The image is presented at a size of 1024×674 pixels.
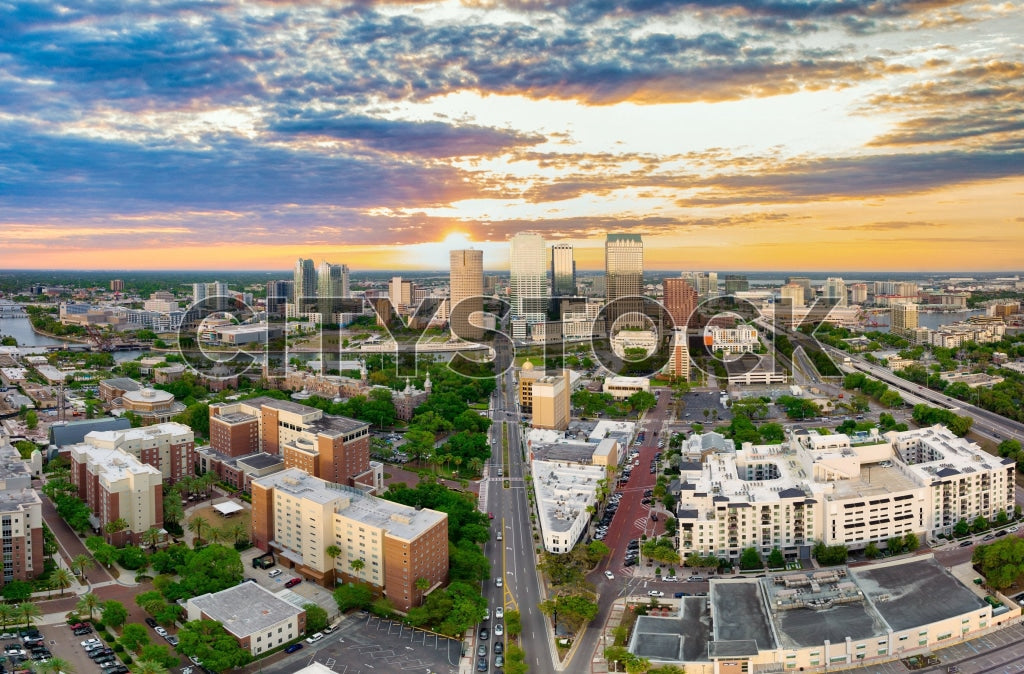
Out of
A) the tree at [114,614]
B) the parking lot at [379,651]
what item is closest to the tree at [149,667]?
the parking lot at [379,651]

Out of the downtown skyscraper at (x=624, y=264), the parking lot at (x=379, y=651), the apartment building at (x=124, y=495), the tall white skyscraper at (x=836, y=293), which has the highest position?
the downtown skyscraper at (x=624, y=264)

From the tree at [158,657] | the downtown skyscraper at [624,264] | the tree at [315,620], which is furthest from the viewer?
the downtown skyscraper at [624,264]

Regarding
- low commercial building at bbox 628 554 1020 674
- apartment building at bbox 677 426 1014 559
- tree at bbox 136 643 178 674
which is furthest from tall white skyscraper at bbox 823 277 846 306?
tree at bbox 136 643 178 674

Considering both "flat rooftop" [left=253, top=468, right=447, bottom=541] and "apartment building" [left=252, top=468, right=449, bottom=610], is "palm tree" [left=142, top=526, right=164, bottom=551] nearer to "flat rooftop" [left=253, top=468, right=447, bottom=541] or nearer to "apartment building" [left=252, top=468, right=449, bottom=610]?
"apartment building" [left=252, top=468, right=449, bottom=610]

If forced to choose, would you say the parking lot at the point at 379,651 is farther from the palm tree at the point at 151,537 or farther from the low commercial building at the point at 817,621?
the palm tree at the point at 151,537

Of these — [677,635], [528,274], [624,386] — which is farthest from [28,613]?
[528,274]
